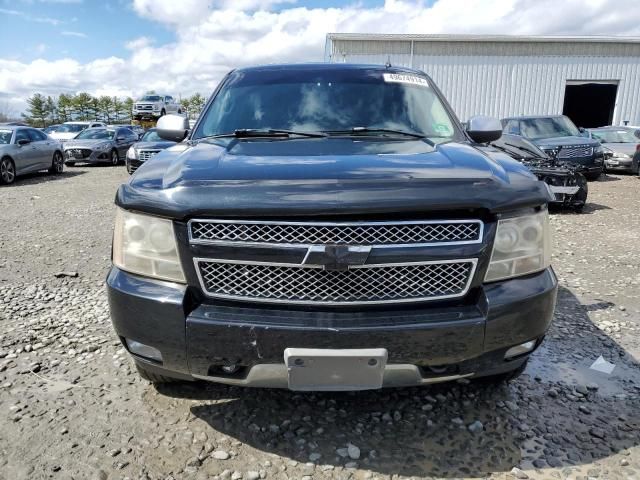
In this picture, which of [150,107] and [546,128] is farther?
[150,107]

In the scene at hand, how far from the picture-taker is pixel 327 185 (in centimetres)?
184

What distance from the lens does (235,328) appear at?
6.06 feet

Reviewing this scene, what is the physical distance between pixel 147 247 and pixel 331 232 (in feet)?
2.54

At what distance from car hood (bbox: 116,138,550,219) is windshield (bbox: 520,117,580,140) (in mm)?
11439

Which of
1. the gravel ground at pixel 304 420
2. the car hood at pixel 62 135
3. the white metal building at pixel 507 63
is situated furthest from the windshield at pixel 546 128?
the car hood at pixel 62 135

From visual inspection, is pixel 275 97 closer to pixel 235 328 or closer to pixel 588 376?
pixel 235 328

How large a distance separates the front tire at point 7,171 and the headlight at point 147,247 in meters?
12.3

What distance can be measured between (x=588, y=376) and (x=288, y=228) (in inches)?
86.9

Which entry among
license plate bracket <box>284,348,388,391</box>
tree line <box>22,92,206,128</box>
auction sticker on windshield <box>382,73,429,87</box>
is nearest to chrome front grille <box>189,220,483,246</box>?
license plate bracket <box>284,348,388,391</box>

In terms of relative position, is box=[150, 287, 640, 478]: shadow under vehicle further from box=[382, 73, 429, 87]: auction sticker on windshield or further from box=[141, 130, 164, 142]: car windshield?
box=[141, 130, 164, 142]: car windshield

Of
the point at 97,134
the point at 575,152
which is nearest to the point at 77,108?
the point at 97,134

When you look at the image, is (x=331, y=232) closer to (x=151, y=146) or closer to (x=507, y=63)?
(x=151, y=146)

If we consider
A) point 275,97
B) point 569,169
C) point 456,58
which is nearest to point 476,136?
point 275,97

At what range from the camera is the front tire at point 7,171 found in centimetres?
1197
